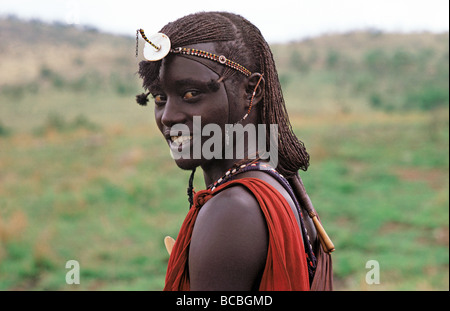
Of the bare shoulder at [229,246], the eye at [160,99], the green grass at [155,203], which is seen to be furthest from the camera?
the green grass at [155,203]

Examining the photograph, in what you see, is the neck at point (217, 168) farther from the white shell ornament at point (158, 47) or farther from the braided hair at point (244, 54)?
the white shell ornament at point (158, 47)

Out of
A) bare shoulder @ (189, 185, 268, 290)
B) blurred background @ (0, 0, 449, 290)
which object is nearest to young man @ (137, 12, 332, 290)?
bare shoulder @ (189, 185, 268, 290)

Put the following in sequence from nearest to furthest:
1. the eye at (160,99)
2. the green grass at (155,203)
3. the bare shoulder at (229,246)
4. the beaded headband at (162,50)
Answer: the bare shoulder at (229,246) → the beaded headband at (162,50) → the eye at (160,99) → the green grass at (155,203)

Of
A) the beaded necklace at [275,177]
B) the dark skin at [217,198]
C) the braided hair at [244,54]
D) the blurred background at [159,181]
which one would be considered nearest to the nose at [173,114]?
the dark skin at [217,198]

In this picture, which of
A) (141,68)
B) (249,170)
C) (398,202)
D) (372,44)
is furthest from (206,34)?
(372,44)

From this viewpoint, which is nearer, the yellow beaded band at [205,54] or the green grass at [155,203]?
the yellow beaded band at [205,54]

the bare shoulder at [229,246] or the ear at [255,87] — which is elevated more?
the ear at [255,87]

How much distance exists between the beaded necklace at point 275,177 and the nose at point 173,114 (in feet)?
0.89

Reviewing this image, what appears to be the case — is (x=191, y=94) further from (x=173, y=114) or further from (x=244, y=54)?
(x=244, y=54)

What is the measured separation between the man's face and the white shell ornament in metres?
0.05

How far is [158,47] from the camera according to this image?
196 centimetres

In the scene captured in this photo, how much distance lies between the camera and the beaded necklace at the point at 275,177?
6.63ft

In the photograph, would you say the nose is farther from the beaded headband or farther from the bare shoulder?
the bare shoulder
